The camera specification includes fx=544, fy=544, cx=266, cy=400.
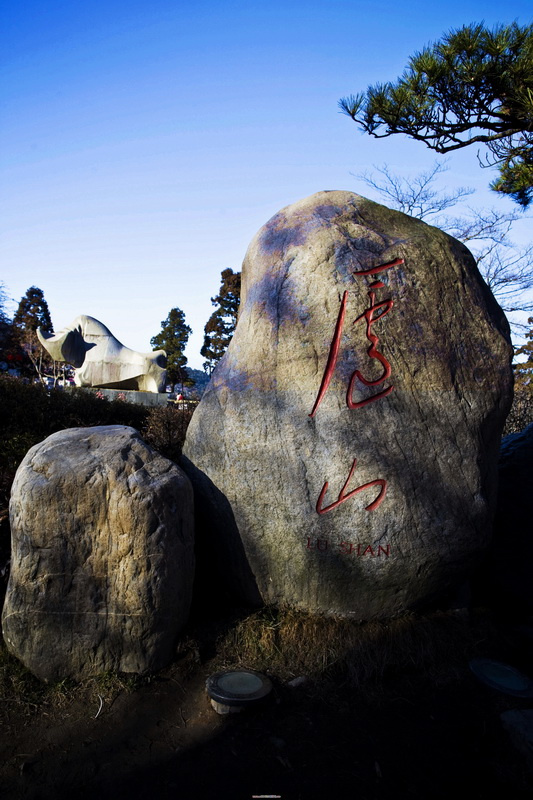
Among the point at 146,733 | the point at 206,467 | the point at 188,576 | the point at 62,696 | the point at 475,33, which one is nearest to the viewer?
the point at 146,733

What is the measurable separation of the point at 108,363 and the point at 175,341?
21.0 metres

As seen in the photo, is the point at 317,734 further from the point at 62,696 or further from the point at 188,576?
the point at 62,696

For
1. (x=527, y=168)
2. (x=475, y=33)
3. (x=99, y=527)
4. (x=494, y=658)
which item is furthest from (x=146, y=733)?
(x=475, y=33)

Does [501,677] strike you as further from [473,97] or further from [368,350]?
[473,97]

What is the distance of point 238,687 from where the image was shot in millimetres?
2914

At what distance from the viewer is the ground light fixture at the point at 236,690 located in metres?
2.78

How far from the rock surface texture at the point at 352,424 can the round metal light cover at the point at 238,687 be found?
22.8 inches

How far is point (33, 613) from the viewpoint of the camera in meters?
3.00

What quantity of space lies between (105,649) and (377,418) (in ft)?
6.86

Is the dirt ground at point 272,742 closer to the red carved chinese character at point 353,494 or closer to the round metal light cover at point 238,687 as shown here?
the round metal light cover at point 238,687

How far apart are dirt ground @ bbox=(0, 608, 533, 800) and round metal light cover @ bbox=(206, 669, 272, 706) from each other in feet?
0.29

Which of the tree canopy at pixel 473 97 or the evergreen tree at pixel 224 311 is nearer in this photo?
the tree canopy at pixel 473 97

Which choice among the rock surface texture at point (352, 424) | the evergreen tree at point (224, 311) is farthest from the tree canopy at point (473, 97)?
the evergreen tree at point (224, 311)

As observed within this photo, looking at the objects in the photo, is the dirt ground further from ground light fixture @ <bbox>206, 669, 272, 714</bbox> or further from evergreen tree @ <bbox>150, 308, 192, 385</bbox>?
evergreen tree @ <bbox>150, 308, 192, 385</bbox>
